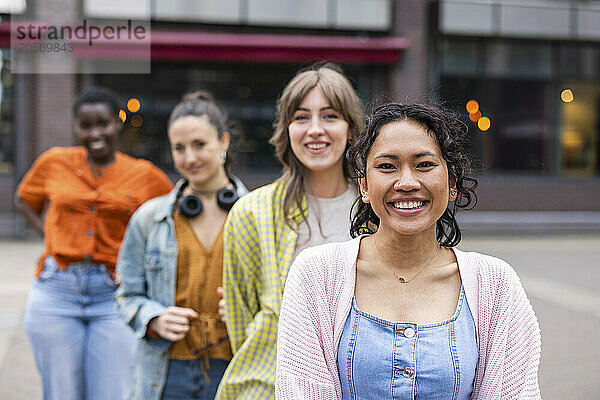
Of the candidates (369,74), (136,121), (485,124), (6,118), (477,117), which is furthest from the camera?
(477,117)

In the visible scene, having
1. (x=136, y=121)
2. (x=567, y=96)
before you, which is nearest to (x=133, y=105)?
(x=136, y=121)

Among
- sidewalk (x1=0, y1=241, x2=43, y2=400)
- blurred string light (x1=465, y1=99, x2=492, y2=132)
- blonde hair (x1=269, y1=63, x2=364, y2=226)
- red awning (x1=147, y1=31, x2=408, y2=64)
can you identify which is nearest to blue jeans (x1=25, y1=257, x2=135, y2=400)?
blonde hair (x1=269, y1=63, x2=364, y2=226)

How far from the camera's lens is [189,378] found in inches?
124

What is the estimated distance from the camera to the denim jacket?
10.3 ft

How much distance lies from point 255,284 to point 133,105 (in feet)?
44.5

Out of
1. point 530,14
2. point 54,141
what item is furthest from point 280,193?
point 530,14

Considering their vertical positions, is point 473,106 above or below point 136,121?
above

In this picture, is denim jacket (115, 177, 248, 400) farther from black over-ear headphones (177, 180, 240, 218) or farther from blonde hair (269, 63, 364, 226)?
blonde hair (269, 63, 364, 226)

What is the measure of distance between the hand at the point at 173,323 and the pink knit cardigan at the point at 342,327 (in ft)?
3.91

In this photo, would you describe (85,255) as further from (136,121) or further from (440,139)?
(136,121)

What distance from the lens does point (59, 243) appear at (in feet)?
13.2

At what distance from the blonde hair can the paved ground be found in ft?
11.6

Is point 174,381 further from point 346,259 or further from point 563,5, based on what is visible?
point 563,5

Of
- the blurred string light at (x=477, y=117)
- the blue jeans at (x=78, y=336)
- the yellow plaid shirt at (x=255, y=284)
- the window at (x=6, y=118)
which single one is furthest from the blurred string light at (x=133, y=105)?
the yellow plaid shirt at (x=255, y=284)
